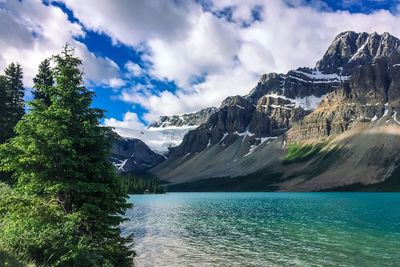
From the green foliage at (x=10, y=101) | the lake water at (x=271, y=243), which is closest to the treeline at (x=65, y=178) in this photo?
the lake water at (x=271, y=243)

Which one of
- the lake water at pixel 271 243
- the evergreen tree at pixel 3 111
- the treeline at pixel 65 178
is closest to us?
the treeline at pixel 65 178

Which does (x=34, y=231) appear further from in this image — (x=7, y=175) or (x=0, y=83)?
(x=0, y=83)

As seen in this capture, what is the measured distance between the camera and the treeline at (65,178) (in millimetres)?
21359

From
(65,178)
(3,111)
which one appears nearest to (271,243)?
(65,178)

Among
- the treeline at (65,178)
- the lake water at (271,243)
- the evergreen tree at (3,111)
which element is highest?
the evergreen tree at (3,111)

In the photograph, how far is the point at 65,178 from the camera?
2480cm

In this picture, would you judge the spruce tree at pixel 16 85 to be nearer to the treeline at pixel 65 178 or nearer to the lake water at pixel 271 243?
the lake water at pixel 271 243

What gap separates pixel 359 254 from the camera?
43688 millimetres

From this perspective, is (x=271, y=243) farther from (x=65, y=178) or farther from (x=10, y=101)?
(x=10, y=101)

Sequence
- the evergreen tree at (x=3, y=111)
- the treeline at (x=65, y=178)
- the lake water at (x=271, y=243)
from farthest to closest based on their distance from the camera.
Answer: the evergreen tree at (x=3, y=111), the lake water at (x=271, y=243), the treeline at (x=65, y=178)

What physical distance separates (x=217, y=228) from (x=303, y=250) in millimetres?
26020

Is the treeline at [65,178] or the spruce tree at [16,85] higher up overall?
the spruce tree at [16,85]

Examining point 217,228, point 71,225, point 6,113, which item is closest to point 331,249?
point 217,228

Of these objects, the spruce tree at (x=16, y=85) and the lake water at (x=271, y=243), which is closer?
the lake water at (x=271, y=243)
